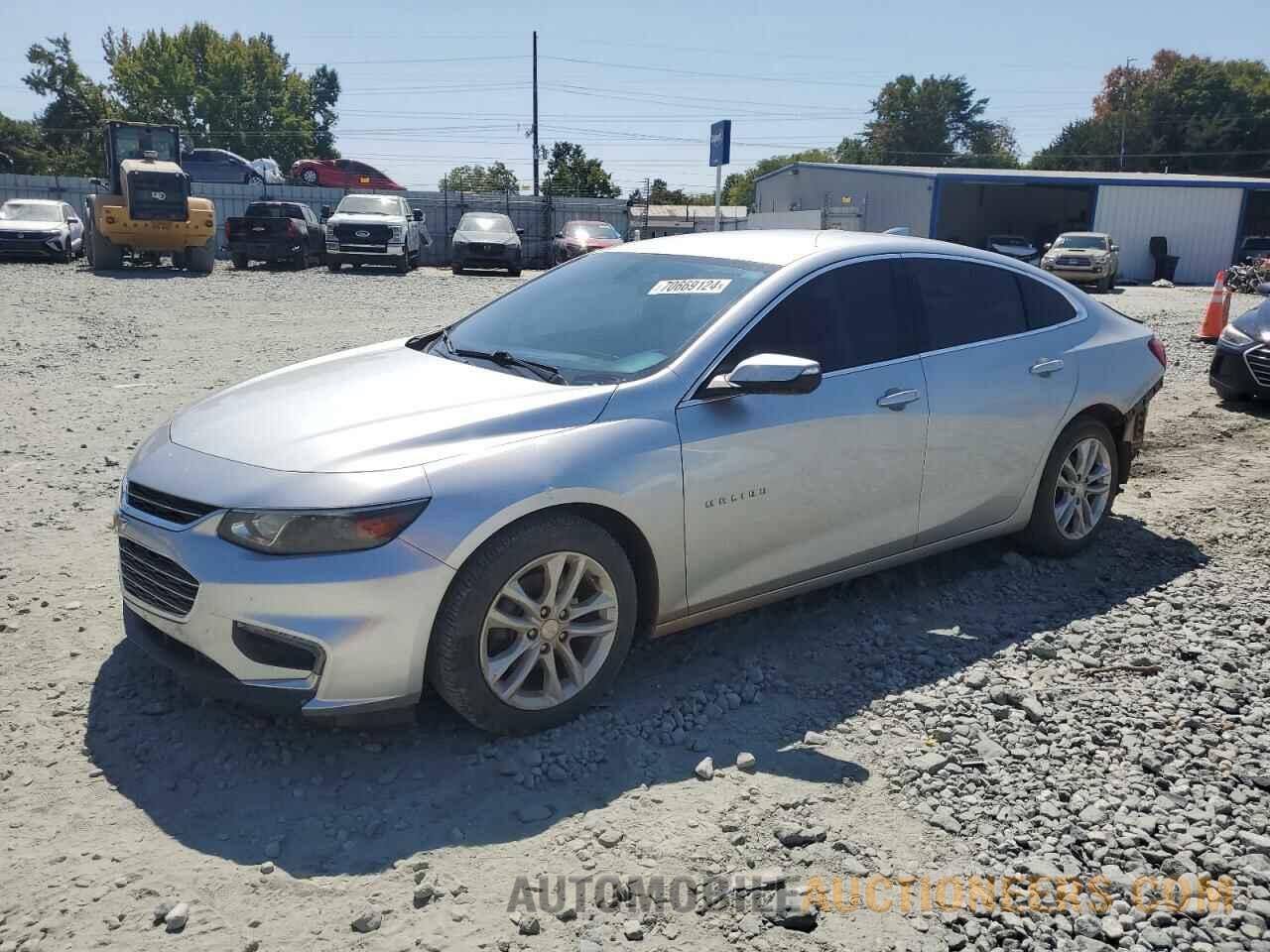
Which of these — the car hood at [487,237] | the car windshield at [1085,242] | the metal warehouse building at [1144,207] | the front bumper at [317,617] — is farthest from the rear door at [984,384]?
the metal warehouse building at [1144,207]

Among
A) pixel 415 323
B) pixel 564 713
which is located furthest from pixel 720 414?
pixel 415 323

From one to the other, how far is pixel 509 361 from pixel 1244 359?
7966 millimetres

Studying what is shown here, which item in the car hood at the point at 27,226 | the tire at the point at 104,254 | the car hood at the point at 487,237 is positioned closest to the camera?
the tire at the point at 104,254

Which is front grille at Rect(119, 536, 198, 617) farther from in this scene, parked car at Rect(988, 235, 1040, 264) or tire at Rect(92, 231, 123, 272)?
parked car at Rect(988, 235, 1040, 264)

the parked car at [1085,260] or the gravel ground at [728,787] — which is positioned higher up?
the parked car at [1085,260]

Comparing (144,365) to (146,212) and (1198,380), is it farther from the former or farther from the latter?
(146,212)

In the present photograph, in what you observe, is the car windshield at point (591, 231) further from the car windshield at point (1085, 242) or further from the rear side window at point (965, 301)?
the rear side window at point (965, 301)

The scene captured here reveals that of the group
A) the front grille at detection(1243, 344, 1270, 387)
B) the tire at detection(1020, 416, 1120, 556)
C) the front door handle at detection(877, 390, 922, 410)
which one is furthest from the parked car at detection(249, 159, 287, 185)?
the front door handle at detection(877, 390, 922, 410)

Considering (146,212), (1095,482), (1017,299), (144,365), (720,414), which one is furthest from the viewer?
(146,212)

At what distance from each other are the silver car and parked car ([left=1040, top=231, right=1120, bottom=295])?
86.3 ft

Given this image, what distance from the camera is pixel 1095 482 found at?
17.9 ft

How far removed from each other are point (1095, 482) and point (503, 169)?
3224 inches

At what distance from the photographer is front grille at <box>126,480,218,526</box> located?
132 inches

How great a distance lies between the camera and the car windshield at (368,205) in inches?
1000
